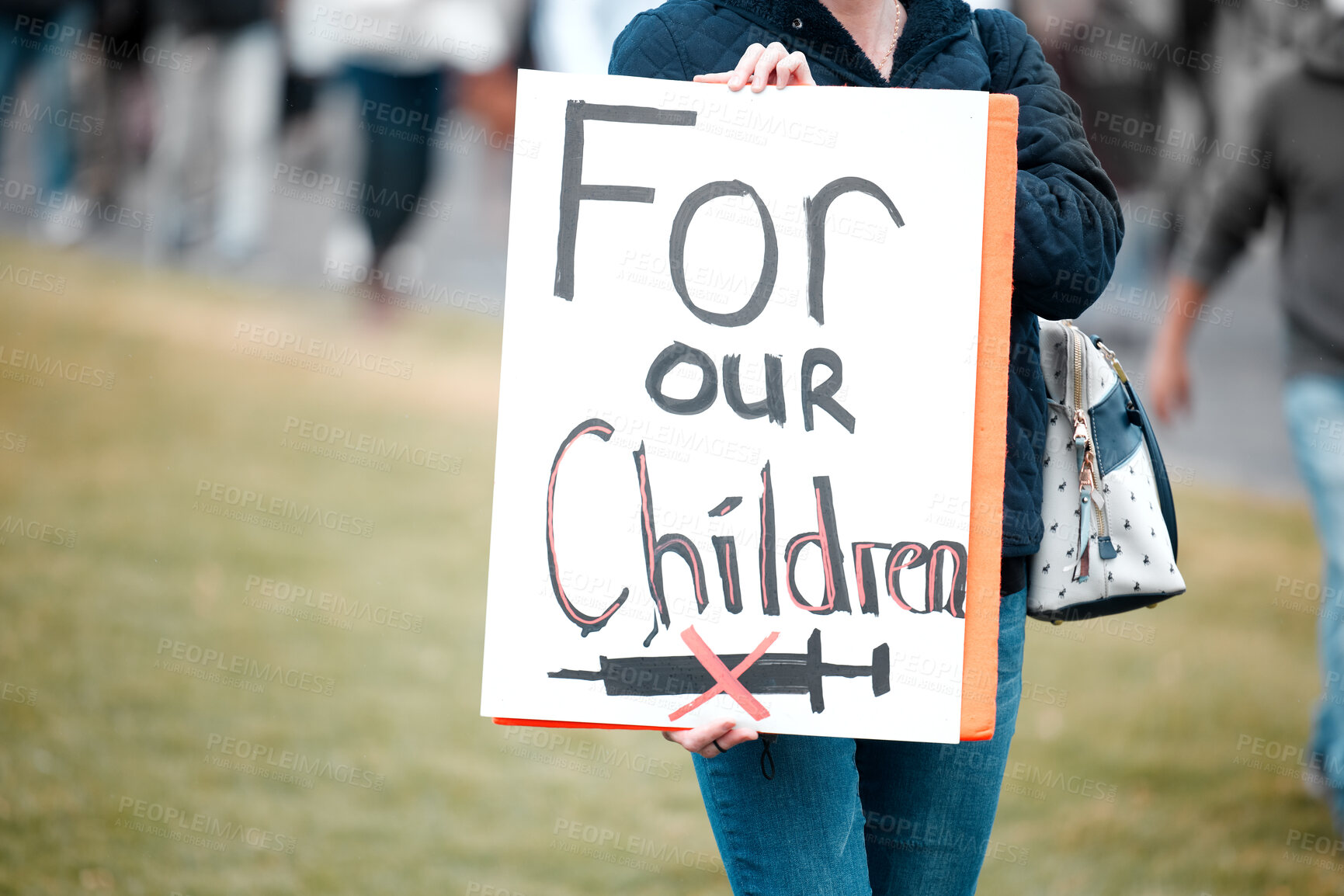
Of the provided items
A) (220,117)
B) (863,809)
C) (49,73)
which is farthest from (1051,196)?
(49,73)

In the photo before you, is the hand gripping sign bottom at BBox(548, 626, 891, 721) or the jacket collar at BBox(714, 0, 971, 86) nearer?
the hand gripping sign bottom at BBox(548, 626, 891, 721)

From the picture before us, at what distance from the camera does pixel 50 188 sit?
8.84 m

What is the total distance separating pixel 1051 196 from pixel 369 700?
117 inches

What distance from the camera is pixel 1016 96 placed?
1610mm

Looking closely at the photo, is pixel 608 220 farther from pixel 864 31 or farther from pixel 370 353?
pixel 370 353

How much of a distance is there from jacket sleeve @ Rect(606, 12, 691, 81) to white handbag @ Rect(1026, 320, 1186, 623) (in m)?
0.68

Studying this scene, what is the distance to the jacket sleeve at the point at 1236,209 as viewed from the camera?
332cm

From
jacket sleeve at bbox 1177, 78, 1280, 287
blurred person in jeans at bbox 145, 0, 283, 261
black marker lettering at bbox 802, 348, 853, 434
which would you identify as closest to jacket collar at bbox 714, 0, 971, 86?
black marker lettering at bbox 802, 348, 853, 434

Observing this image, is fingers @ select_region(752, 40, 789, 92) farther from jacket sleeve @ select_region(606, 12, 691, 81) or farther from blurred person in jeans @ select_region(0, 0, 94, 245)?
blurred person in jeans @ select_region(0, 0, 94, 245)

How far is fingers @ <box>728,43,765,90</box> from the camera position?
147 centimetres

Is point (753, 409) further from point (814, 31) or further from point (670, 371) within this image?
point (814, 31)

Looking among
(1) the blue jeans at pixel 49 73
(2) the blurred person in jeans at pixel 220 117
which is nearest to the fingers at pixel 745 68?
(2) the blurred person in jeans at pixel 220 117

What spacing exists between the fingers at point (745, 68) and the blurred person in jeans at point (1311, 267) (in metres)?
2.24

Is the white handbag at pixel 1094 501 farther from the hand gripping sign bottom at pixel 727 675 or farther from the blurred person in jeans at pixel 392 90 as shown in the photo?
the blurred person in jeans at pixel 392 90
